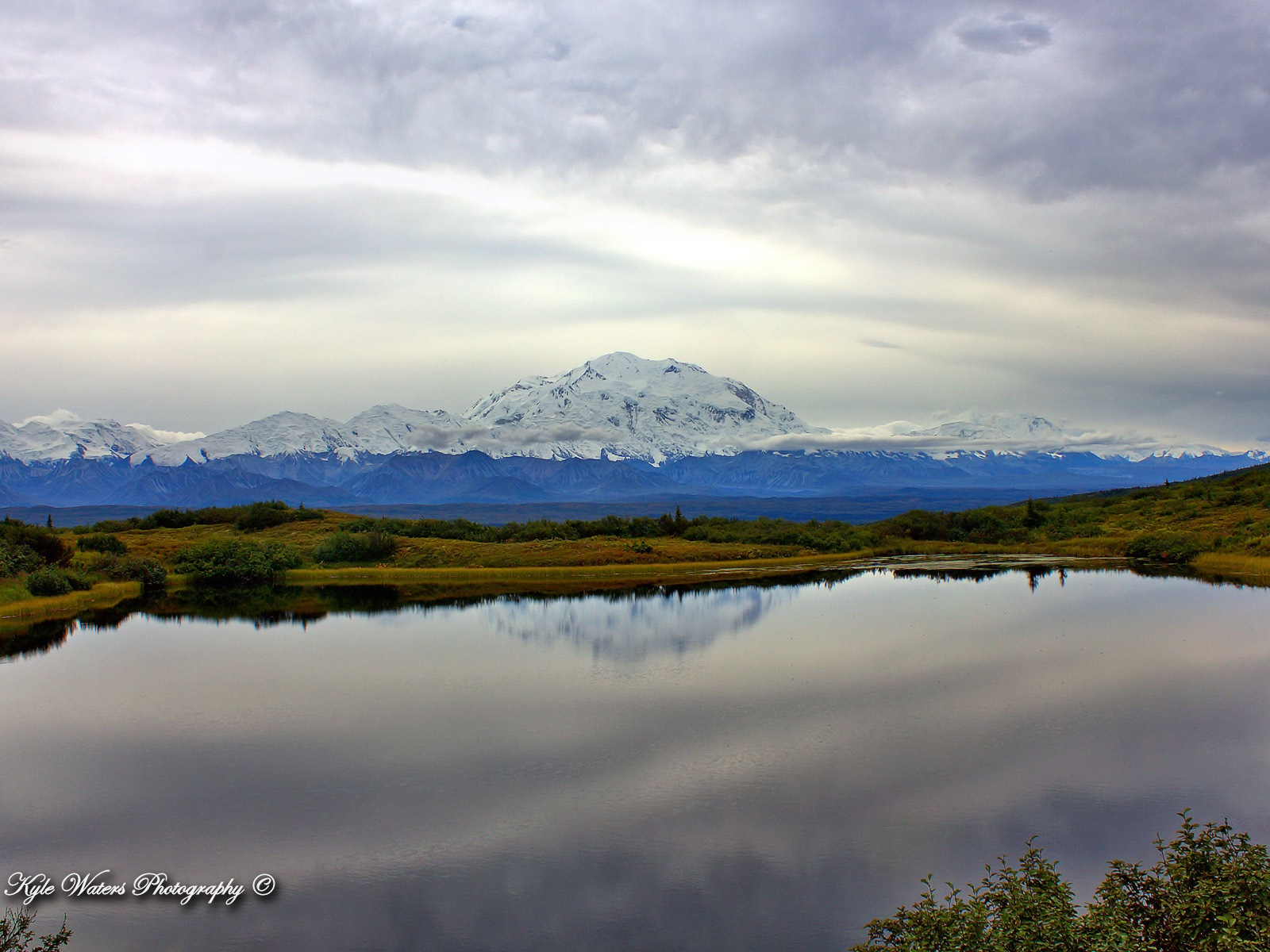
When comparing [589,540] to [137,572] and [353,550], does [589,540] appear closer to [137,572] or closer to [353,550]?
[353,550]

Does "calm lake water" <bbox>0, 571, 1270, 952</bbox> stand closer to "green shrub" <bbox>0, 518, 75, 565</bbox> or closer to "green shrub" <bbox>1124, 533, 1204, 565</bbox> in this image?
"green shrub" <bbox>0, 518, 75, 565</bbox>

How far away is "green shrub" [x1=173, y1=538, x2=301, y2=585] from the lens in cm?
7656

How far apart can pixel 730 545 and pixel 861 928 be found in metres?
82.6

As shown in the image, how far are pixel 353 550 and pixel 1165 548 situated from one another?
2884 inches

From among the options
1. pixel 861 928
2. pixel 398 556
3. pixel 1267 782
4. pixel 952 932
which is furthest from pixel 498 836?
pixel 398 556

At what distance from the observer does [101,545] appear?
3159 inches

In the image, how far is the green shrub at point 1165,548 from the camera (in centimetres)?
7794

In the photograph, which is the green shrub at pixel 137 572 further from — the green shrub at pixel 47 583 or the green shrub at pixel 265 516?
the green shrub at pixel 265 516

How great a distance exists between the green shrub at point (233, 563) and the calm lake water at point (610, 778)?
33450mm

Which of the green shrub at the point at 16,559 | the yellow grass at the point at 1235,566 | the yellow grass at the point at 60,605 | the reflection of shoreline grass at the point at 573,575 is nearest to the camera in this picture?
the yellow grass at the point at 60,605

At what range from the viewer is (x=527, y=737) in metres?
27.2

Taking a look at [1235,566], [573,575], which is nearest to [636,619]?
[573,575]

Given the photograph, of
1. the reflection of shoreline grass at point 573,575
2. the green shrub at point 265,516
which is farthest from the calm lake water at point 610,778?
the green shrub at point 265,516

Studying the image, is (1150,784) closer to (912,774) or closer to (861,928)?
(912,774)
